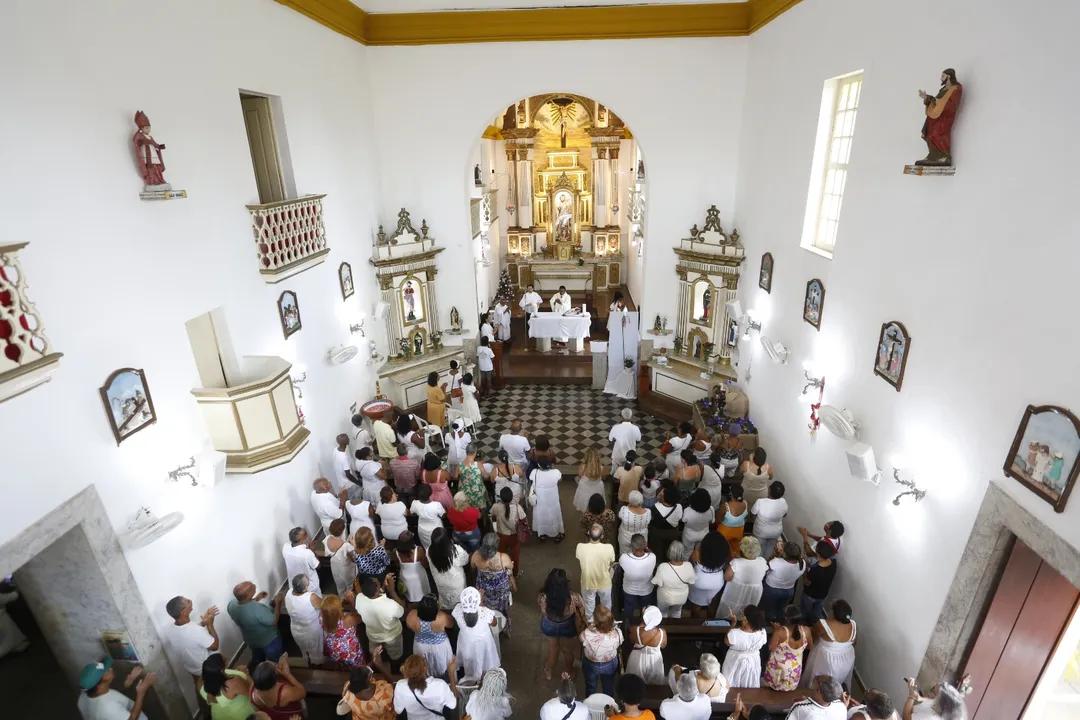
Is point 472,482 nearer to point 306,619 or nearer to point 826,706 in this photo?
point 306,619

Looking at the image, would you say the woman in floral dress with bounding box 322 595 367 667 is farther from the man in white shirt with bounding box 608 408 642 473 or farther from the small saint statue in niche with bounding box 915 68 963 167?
the small saint statue in niche with bounding box 915 68 963 167

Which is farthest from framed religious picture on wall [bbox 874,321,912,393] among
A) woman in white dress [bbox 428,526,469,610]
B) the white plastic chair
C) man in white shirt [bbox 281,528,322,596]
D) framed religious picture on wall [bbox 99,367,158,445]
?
framed religious picture on wall [bbox 99,367,158,445]

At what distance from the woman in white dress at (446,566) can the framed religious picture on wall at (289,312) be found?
3.40 m

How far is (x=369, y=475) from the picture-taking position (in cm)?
724

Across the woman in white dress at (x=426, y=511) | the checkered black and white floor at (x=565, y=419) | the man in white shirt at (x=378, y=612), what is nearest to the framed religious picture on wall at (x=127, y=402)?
the man in white shirt at (x=378, y=612)

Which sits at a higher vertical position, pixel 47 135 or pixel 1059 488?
pixel 47 135

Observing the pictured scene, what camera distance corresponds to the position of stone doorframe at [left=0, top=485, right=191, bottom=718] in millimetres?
3662

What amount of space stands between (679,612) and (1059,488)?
3584 millimetres

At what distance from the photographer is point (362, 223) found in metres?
10.3

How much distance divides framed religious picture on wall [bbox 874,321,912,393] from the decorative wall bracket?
6328 mm

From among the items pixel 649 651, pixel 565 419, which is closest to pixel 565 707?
pixel 649 651

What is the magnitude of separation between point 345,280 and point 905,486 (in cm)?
804

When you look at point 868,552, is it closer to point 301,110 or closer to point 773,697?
point 773,697

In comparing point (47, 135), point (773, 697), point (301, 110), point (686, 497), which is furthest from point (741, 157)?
point (47, 135)
